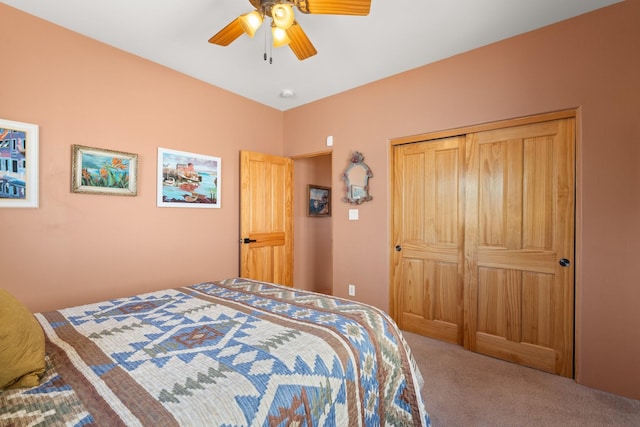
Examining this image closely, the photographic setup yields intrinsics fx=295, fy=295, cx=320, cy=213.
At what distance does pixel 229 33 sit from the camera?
6.75 feet

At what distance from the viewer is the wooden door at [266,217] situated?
3666 millimetres

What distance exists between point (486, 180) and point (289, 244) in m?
2.54

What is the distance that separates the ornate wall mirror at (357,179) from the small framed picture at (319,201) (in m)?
1.28

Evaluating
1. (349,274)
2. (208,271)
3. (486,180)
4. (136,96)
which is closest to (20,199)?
(136,96)

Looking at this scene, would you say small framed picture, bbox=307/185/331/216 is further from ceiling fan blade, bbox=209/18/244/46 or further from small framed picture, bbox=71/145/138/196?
ceiling fan blade, bbox=209/18/244/46

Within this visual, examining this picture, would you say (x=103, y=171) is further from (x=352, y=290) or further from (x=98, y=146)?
(x=352, y=290)

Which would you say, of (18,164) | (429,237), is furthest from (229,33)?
(429,237)

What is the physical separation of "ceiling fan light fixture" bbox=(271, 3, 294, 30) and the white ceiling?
44cm

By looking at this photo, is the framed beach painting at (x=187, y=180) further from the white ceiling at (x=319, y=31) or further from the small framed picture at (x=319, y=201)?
the small framed picture at (x=319, y=201)

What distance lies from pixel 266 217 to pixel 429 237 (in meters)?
2.04

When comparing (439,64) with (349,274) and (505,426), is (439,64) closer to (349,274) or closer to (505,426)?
(349,274)

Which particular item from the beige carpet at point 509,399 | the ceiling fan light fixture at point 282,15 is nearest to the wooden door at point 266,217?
the ceiling fan light fixture at point 282,15

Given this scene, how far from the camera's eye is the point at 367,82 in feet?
11.1

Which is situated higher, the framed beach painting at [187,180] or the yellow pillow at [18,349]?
the framed beach painting at [187,180]
